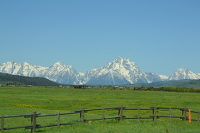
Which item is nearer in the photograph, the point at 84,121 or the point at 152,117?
the point at 84,121

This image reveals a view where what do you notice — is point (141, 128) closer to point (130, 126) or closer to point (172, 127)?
point (130, 126)

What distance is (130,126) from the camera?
32875 millimetres

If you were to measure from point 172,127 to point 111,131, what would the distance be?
8.63 metres

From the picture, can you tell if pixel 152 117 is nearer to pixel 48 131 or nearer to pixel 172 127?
pixel 172 127

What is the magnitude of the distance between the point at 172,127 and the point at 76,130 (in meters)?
11.6

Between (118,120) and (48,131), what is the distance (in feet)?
34.1

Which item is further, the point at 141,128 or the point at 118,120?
the point at 118,120

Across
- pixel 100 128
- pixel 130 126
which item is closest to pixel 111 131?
pixel 100 128

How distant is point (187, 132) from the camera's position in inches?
1217

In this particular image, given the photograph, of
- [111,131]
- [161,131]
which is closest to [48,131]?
[111,131]

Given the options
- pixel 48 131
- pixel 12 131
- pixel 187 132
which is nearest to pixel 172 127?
pixel 187 132

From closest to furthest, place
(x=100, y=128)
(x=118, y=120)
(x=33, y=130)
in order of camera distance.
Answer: (x=33, y=130) → (x=100, y=128) → (x=118, y=120)

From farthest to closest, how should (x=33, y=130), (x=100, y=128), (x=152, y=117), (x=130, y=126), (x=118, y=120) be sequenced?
(x=152, y=117) → (x=118, y=120) → (x=130, y=126) → (x=100, y=128) → (x=33, y=130)

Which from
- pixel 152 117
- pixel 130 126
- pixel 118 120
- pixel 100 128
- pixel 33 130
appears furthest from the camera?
pixel 152 117
